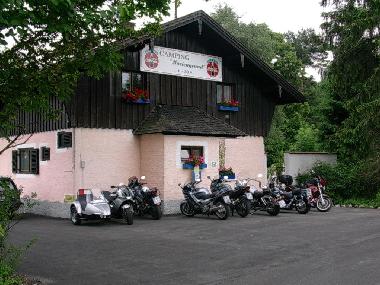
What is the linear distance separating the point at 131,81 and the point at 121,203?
4768 mm

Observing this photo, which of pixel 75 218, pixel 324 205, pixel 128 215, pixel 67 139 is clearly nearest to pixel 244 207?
pixel 324 205

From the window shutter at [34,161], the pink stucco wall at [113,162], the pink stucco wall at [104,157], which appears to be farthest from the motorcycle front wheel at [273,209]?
the window shutter at [34,161]

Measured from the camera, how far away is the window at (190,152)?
16.8 m

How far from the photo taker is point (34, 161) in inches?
706

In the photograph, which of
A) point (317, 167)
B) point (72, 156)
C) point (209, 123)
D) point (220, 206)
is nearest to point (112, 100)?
point (72, 156)

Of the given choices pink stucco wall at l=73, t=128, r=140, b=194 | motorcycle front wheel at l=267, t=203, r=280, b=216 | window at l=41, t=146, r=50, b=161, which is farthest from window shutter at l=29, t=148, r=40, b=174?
motorcycle front wheel at l=267, t=203, r=280, b=216

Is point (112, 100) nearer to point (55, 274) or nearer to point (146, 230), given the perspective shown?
point (146, 230)

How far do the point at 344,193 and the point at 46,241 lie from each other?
12.7 meters

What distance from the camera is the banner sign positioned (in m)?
17.4

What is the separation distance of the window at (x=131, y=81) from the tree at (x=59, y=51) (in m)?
9.17

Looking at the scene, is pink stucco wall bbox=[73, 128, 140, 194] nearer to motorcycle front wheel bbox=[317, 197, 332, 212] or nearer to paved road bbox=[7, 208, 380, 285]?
paved road bbox=[7, 208, 380, 285]

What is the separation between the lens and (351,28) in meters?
20.0

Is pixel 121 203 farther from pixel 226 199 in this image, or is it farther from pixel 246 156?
pixel 246 156

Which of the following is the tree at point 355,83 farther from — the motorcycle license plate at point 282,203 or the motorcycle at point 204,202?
the motorcycle at point 204,202
